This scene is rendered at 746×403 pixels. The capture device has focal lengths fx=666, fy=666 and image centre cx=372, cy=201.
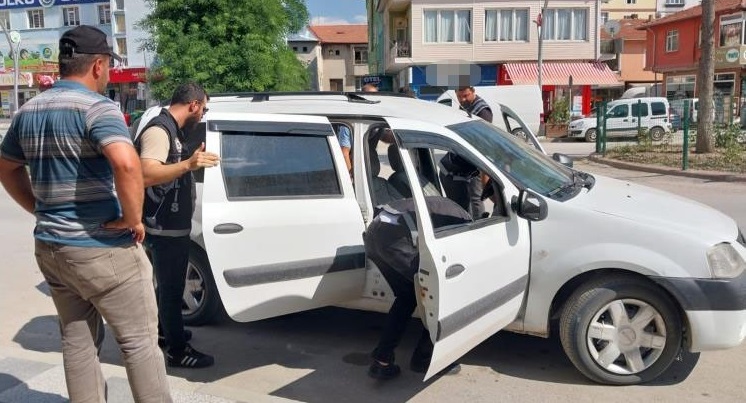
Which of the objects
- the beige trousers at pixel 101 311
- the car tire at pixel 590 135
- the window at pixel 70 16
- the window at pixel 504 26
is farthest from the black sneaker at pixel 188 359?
the window at pixel 70 16

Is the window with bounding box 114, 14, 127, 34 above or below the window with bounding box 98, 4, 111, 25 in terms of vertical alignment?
below

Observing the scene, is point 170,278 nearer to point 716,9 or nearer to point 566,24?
point 566,24

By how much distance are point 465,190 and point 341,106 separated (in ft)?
4.80

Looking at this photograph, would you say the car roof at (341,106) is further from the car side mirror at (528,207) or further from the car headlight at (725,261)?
the car headlight at (725,261)

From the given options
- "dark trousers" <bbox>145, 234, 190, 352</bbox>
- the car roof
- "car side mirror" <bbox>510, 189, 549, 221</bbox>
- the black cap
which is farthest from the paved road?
the black cap

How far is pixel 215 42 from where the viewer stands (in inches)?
819

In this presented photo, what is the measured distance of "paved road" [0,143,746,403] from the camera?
3840mm

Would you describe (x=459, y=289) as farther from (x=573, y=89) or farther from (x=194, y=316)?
(x=573, y=89)

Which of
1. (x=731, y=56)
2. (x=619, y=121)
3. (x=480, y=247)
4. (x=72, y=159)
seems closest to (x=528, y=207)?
(x=480, y=247)

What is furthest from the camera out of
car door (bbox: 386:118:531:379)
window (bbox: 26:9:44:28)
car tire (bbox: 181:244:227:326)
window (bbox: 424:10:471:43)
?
window (bbox: 26:9:44:28)

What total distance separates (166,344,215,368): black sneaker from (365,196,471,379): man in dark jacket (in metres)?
1.12

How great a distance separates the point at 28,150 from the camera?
280 centimetres

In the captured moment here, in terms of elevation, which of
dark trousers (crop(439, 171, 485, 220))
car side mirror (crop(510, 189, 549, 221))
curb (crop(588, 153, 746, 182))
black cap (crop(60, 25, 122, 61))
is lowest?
curb (crop(588, 153, 746, 182))

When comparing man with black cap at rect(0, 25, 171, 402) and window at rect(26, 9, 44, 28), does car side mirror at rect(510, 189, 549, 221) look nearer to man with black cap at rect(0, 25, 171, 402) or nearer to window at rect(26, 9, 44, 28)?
man with black cap at rect(0, 25, 171, 402)
